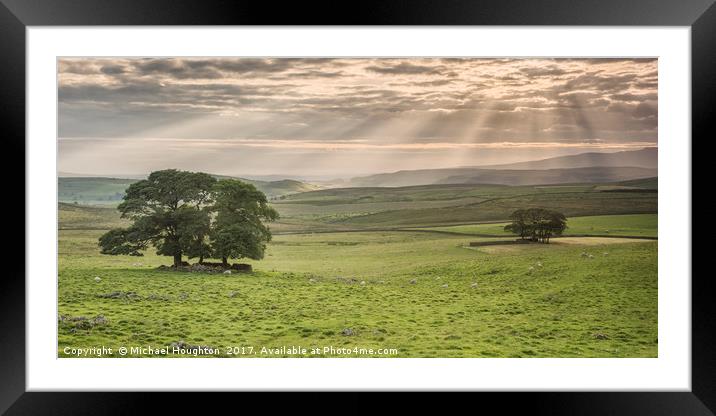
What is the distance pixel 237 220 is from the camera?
6102 millimetres

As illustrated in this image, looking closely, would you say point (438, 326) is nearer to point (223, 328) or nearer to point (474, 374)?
point (474, 374)

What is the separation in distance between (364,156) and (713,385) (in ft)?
13.9

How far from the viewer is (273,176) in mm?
6172

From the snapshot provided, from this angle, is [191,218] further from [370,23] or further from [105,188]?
[370,23]

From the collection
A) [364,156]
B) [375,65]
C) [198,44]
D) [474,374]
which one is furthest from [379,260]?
[198,44]

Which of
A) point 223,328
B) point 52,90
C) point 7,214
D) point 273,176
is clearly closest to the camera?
point 7,214

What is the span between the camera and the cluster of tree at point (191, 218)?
19.7 ft

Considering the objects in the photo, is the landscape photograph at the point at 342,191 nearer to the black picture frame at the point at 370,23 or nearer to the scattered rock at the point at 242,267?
the scattered rock at the point at 242,267

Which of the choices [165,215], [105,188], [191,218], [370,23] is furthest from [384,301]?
[105,188]

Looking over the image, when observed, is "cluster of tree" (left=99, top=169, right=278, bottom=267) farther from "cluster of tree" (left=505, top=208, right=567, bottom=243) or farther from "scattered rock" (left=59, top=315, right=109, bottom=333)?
"cluster of tree" (left=505, top=208, right=567, bottom=243)

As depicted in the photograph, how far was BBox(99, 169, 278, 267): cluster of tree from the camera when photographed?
6020mm

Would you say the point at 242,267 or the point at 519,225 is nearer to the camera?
the point at 242,267

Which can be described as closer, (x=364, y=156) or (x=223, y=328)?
(x=223, y=328)

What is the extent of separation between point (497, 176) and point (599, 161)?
4.06 ft
